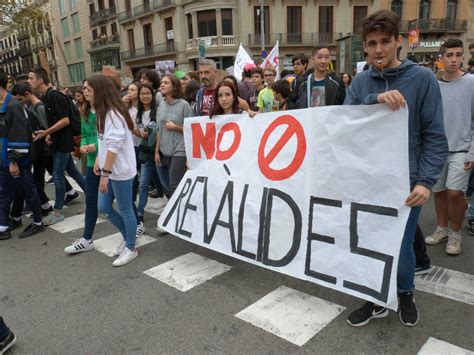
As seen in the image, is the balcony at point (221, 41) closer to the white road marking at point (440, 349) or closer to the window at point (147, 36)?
the window at point (147, 36)

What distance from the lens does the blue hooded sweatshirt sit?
2303mm

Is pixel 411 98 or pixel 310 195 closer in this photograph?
pixel 411 98

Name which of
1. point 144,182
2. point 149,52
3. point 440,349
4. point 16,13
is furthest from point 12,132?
point 149,52

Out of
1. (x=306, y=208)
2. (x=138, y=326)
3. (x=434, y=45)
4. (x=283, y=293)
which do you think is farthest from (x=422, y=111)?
(x=434, y=45)

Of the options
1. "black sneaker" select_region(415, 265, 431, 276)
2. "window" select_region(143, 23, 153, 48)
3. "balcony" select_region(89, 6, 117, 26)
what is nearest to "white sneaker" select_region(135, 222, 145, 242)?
"black sneaker" select_region(415, 265, 431, 276)

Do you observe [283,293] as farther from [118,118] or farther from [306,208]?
[118,118]

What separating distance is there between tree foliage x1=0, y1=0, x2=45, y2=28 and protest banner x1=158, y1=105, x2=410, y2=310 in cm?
2173

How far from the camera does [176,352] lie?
2.51m

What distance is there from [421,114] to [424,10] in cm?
4004

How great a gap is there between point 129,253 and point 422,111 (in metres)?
3.03

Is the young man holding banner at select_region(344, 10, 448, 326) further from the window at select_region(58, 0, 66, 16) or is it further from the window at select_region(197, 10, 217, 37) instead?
the window at select_region(58, 0, 66, 16)

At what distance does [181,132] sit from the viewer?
4.55 metres

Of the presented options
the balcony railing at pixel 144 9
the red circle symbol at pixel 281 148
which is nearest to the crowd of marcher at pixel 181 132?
the red circle symbol at pixel 281 148

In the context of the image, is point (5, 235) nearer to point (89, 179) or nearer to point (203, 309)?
point (89, 179)
